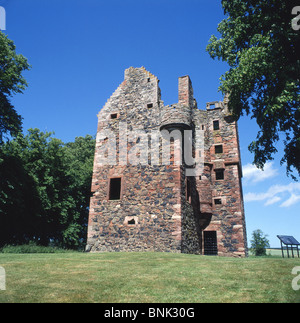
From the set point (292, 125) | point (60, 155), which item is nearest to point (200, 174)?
point (292, 125)

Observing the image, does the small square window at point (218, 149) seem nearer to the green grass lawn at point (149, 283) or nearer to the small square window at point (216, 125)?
the small square window at point (216, 125)

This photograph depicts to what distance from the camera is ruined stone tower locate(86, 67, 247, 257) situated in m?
15.6

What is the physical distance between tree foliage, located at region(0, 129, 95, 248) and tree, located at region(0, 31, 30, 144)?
1.69 metres

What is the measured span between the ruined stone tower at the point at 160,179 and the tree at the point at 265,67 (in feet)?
13.3

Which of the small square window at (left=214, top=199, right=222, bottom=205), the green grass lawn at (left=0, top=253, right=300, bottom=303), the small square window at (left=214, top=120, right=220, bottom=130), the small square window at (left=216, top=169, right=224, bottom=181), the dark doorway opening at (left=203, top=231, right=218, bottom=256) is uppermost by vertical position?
the small square window at (left=214, top=120, right=220, bottom=130)

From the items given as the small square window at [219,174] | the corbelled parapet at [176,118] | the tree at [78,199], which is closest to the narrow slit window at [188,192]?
the corbelled parapet at [176,118]

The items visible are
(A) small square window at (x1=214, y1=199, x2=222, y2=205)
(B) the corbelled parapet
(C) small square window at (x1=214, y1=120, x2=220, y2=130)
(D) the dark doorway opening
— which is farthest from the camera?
(C) small square window at (x1=214, y1=120, x2=220, y2=130)

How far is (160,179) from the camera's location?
16203 millimetres

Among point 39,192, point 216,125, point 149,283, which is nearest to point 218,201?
point 216,125

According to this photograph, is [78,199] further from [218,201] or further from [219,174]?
[219,174]

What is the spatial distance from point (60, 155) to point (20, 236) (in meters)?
7.96

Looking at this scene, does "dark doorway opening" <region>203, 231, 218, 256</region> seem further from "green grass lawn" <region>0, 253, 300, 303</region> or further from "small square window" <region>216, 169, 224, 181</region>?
"green grass lawn" <region>0, 253, 300, 303</region>

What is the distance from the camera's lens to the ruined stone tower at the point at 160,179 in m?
15.6

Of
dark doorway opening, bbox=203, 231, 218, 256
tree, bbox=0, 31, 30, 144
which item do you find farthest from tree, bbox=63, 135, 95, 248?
dark doorway opening, bbox=203, 231, 218, 256
